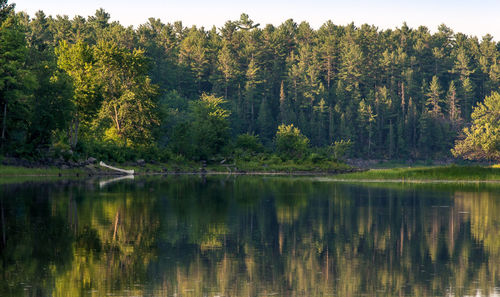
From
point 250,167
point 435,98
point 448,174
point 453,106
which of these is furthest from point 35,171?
point 453,106

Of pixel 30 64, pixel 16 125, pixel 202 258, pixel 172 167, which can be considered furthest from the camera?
pixel 172 167

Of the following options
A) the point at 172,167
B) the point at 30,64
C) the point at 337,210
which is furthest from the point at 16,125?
the point at 337,210

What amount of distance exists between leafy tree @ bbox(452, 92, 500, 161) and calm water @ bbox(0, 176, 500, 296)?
11725 cm

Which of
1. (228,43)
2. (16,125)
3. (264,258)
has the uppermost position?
(228,43)

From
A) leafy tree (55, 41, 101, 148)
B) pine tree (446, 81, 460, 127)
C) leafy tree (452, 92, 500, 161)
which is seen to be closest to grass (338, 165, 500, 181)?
leafy tree (55, 41, 101, 148)

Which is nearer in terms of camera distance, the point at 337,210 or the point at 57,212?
the point at 57,212

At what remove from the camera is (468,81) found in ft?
589

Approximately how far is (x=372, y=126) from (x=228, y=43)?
4735cm

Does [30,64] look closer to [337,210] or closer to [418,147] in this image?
[337,210]

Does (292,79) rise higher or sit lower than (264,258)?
higher

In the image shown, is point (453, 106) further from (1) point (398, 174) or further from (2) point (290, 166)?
(1) point (398, 174)

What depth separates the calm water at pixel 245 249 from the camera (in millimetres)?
16984

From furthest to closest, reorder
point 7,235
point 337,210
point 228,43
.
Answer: point 228,43, point 337,210, point 7,235

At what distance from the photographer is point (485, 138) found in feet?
497
